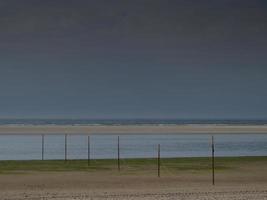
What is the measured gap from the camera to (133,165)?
43812 millimetres

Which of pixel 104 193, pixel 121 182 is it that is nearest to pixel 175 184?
pixel 121 182

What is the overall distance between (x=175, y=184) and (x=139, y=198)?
25.3 feet

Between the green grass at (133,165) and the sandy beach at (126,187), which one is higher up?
the green grass at (133,165)

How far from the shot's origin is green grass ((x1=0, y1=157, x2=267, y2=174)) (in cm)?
4116

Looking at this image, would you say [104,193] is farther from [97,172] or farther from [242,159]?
[242,159]

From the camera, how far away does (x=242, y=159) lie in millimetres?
47406

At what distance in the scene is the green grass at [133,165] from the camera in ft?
135

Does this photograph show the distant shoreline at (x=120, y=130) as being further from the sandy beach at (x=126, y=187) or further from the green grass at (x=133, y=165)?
the sandy beach at (x=126, y=187)

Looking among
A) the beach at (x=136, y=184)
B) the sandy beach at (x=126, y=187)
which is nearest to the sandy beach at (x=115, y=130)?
the beach at (x=136, y=184)

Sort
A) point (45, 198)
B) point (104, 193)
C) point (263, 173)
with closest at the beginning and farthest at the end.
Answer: point (45, 198) < point (104, 193) < point (263, 173)

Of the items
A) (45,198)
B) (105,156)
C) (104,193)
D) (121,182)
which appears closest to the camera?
(45,198)

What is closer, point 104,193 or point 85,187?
point 104,193

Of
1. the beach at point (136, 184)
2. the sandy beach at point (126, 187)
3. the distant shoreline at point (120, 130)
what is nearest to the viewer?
the sandy beach at point (126, 187)

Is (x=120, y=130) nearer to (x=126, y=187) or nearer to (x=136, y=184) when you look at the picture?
(x=136, y=184)
